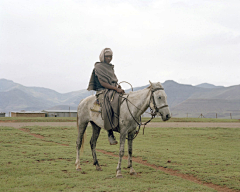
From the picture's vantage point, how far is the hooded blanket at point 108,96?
8.26 meters

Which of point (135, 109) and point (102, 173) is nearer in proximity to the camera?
point (135, 109)

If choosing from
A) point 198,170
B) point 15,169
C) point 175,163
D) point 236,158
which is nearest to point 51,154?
point 15,169

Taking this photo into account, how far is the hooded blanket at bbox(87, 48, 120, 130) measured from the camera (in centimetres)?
826

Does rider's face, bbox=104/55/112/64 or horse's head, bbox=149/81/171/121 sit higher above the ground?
rider's face, bbox=104/55/112/64

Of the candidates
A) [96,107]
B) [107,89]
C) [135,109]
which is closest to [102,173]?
[96,107]

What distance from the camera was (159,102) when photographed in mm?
7512

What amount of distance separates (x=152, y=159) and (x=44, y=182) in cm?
560

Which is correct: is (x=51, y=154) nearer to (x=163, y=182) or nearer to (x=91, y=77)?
(x=91, y=77)

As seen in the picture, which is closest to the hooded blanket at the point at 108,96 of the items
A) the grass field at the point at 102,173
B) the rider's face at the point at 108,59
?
the rider's face at the point at 108,59

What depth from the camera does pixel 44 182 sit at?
23.2 feet

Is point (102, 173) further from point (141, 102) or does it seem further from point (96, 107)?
point (141, 102)

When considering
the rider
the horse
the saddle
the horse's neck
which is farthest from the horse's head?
the saddle

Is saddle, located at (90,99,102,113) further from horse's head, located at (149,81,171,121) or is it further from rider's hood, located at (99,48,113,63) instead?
horse's head, located at (149,81,171,121)

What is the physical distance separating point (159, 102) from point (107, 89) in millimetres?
2202
